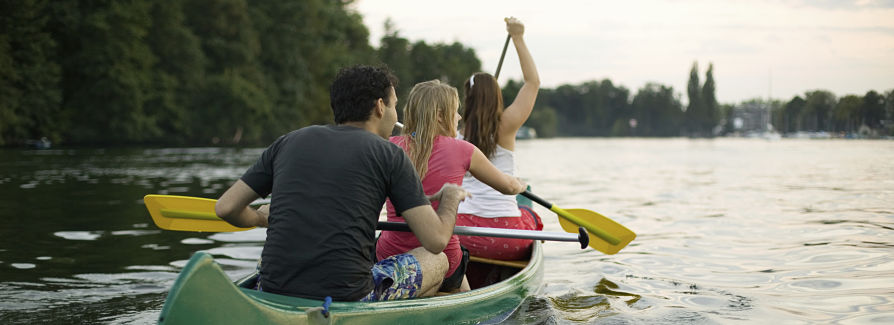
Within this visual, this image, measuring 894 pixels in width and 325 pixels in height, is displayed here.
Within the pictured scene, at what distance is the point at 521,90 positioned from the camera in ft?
17.5

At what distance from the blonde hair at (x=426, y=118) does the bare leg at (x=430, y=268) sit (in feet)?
1.53

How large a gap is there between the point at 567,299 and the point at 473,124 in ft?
5.89

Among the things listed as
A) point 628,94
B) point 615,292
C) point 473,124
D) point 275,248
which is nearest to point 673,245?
point 615,292

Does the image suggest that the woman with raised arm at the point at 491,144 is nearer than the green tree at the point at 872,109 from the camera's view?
Yes

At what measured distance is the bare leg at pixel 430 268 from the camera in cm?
395

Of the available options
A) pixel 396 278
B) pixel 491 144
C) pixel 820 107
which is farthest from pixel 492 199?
pixel 820 107

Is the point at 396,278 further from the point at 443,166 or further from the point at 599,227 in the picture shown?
the point at 599,227

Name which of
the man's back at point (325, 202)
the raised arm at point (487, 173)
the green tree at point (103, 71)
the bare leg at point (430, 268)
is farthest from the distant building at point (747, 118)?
the man's back at point (325, 202)

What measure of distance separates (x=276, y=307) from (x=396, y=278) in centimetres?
76

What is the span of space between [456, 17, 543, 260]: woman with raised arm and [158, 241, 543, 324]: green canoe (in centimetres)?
68

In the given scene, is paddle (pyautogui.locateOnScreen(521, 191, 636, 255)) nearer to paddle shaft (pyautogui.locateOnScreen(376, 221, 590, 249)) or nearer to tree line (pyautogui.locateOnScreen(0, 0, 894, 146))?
paddle shaft (pyautogui.locateOnScreen(376, 221, 590, 249))

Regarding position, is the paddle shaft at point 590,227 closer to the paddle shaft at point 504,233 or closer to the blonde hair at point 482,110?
the blonde hair at point 482,110

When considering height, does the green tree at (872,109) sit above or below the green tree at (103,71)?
below

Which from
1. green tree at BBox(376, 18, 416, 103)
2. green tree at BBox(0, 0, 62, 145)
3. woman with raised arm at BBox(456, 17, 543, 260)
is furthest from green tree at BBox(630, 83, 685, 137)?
woman with raised arm at BBox(456, 17, 543, 260)
